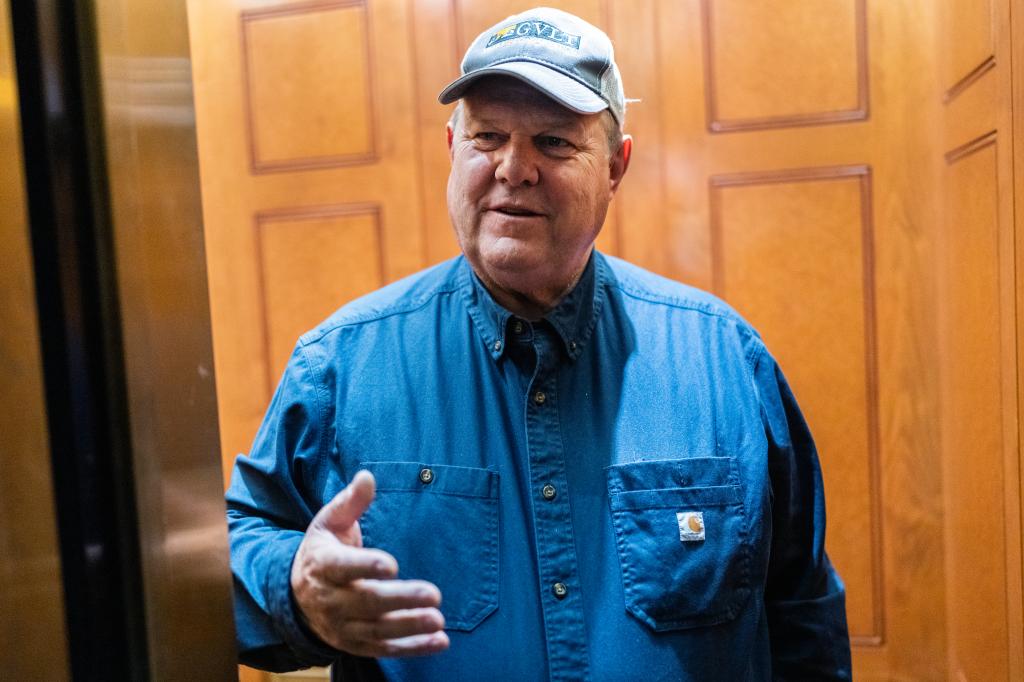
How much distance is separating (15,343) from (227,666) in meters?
0.12

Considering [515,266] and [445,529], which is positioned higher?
[515,266]

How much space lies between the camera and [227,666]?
0.29 m

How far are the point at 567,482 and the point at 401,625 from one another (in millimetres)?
516

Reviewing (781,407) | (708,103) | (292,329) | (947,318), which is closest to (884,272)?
(947,318)

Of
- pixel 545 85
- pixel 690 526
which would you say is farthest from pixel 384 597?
pixel 545 85

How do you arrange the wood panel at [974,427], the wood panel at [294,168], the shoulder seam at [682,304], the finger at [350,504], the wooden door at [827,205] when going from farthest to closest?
1. the wood panel at [294,168]
2. the wooden door at [827,205]
3. the wood panel at [974,427]
4. the shoulder seam at [682,304]
5. the finger at [350,504]

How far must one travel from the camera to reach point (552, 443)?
1.05 m

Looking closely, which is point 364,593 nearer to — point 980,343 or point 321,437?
point 321,437

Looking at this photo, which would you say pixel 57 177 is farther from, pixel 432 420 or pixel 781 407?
pixel 781 407

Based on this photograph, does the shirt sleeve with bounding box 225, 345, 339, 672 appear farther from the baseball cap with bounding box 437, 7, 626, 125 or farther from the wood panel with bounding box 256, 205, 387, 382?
the wood panel with bounding box 256, 205, 387, 382

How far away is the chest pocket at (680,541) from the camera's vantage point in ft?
3.32

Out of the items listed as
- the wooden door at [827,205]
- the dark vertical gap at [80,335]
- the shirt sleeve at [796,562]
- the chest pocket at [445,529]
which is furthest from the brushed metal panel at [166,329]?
the wooden door at [827,205]

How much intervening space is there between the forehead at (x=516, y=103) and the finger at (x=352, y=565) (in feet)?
2.26

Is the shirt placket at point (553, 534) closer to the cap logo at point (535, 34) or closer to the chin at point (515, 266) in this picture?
the chin at point (515, 266)
